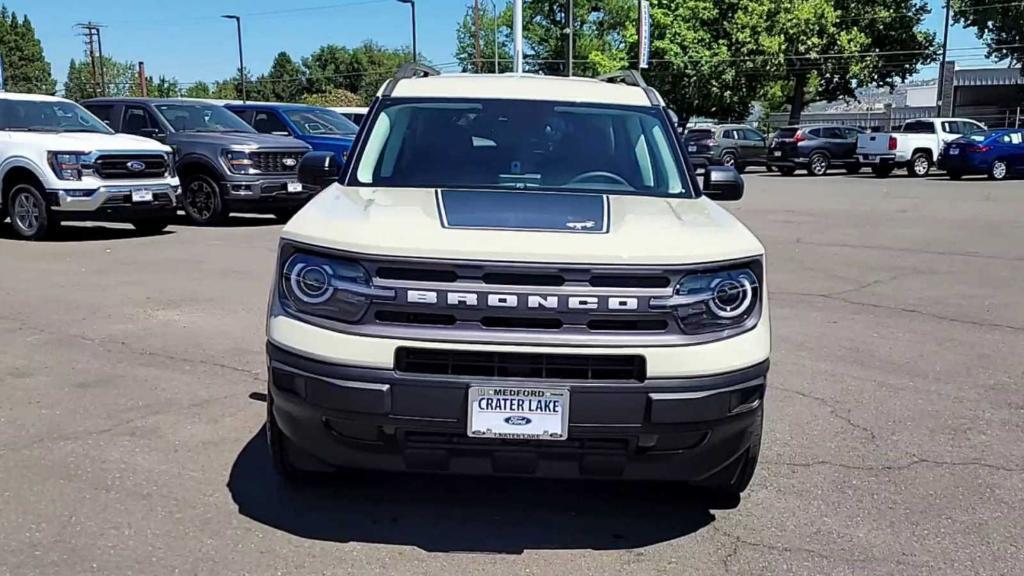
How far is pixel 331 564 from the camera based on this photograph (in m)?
3.33

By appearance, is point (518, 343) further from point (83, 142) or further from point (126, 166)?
point (83, 142)

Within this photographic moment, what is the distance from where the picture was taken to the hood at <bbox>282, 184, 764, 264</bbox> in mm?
3133

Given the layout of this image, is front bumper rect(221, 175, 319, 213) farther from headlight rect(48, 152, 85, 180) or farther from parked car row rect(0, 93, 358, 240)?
headlight rect(48, 152, 85, 180)

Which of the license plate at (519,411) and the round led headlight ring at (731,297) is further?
the round led headlight ring at (731,297)

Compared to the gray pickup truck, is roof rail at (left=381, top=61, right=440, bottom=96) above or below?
above

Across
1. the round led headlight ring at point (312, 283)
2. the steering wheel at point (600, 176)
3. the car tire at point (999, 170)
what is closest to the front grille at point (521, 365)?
the round led headlight ring at point (312, 283)

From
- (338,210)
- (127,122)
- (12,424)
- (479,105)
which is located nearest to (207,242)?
(127,122)

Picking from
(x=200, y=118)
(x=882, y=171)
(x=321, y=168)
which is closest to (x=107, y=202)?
(x=200, y=118)

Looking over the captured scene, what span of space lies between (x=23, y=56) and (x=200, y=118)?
89.4 m

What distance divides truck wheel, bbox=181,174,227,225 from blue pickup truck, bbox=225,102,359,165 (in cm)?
231

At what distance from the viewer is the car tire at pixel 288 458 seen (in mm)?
3672

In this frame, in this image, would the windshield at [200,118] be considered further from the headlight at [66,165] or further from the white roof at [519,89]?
the white roof at [519,89]

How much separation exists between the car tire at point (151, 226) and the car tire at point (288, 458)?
32.6 feet

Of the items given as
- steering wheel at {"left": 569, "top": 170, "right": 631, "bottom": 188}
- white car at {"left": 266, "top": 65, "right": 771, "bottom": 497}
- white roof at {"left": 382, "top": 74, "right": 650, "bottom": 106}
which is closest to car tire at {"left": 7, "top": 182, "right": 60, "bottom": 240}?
white roof at {"left": 382, "top": 74, "right": 650, "bottom": 106}
